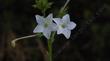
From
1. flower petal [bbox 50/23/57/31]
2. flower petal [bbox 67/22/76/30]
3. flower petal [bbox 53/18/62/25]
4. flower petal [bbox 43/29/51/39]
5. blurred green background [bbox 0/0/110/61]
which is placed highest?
flower petal [bbox 53/18/62/25]

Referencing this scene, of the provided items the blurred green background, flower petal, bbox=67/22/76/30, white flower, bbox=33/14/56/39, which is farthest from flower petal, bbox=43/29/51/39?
the blurred green background

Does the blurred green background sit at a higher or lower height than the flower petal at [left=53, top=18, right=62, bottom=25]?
lower

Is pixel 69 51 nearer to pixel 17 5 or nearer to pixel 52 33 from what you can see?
pixel 17 5

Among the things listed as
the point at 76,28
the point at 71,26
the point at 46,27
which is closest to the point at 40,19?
the point at 46,27

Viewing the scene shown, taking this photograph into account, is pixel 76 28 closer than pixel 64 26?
No

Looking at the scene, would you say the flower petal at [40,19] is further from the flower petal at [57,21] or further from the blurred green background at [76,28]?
the blurred green background at [76,28]

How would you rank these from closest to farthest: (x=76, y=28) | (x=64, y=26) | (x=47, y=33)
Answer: (x=47, y=33), (x=64, y=26), (x=76, y=28)

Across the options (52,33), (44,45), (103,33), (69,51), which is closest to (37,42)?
(44,45)

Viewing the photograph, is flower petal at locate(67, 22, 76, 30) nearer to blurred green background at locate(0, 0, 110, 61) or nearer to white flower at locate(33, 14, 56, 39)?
white flower at locate(33, 14, 56, 39)

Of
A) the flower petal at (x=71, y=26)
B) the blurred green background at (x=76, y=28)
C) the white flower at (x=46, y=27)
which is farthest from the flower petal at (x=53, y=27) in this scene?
the blurred green background at (x=76, y=28)

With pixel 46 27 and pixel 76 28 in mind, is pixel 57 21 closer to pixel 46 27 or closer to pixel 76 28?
pixel 46 27
